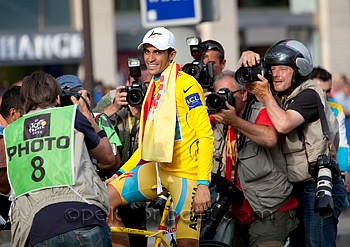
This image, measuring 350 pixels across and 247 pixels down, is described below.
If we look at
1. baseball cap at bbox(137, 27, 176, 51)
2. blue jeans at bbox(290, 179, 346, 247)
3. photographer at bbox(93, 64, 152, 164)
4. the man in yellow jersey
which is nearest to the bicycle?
the man in yellow jersey

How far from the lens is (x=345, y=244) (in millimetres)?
6488

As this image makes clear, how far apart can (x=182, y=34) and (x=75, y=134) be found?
11.2 feet

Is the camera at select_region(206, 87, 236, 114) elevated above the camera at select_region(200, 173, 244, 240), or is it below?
above

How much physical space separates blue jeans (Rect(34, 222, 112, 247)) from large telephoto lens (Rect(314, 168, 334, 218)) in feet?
5.63

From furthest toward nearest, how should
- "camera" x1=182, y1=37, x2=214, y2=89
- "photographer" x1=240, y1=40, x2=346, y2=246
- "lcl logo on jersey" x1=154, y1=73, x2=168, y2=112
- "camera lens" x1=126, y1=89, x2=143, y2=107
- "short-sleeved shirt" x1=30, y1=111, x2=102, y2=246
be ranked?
"camera" x1=182, y1=37, x2=214, y2=89 → "camera lens" x1=126, y1=89, x2=143, y2=107 → "photographer" x1=240, y1=40, x2=346, y2=246 → "lcl logo on jersey" x1=154, y1=73, x2=168, y2=112 → "short-sleeved shirt" x1=30, y1=111, x2=102, y2=246

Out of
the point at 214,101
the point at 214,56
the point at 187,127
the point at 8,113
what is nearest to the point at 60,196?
the point at 187,127

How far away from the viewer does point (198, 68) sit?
15.1 ft

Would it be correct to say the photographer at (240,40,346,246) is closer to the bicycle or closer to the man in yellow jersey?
the man in yellow jersey

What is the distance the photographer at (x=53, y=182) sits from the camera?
2805mm

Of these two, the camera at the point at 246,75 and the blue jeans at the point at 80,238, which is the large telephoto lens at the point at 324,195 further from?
the blue jeans at the point at 80,238

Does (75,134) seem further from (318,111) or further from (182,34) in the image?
(182,34)

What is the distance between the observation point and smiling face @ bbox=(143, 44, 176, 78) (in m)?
3.90

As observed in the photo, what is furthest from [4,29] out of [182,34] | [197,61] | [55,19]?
[197,61]

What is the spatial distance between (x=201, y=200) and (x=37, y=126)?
1.30 meters
